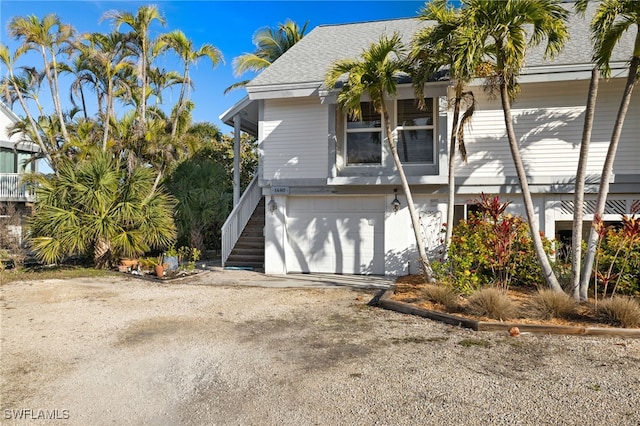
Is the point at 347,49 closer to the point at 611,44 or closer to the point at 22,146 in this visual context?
the point at 611,44

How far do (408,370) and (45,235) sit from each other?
10.3 meters

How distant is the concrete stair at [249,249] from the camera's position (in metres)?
12.7

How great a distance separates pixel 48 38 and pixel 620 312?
50.7ft

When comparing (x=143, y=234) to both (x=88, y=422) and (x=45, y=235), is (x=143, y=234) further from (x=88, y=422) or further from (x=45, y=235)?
(x=88, y=422)

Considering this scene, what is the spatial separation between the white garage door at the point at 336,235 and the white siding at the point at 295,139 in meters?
0.84

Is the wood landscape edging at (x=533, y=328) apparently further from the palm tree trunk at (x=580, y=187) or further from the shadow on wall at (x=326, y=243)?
the shadow on wall at (x=326, y=243)

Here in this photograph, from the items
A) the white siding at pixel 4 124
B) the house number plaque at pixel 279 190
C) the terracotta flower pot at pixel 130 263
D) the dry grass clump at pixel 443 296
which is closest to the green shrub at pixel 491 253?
the dry grass clump at pixel 443 296

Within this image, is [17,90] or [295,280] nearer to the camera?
[295,280]

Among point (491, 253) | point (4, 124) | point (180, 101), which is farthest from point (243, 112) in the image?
point (4, 124)

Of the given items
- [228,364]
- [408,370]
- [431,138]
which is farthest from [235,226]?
[408,370]

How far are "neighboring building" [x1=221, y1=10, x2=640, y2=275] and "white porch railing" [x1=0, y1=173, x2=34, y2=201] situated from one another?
11.9 meters

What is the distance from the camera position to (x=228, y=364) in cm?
473

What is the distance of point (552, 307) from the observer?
6180mm

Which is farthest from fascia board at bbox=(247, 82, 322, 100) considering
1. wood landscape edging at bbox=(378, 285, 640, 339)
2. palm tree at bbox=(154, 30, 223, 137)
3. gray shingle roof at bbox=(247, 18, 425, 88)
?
wood landscape edging at bbox=(378, 285, 640, 339)
